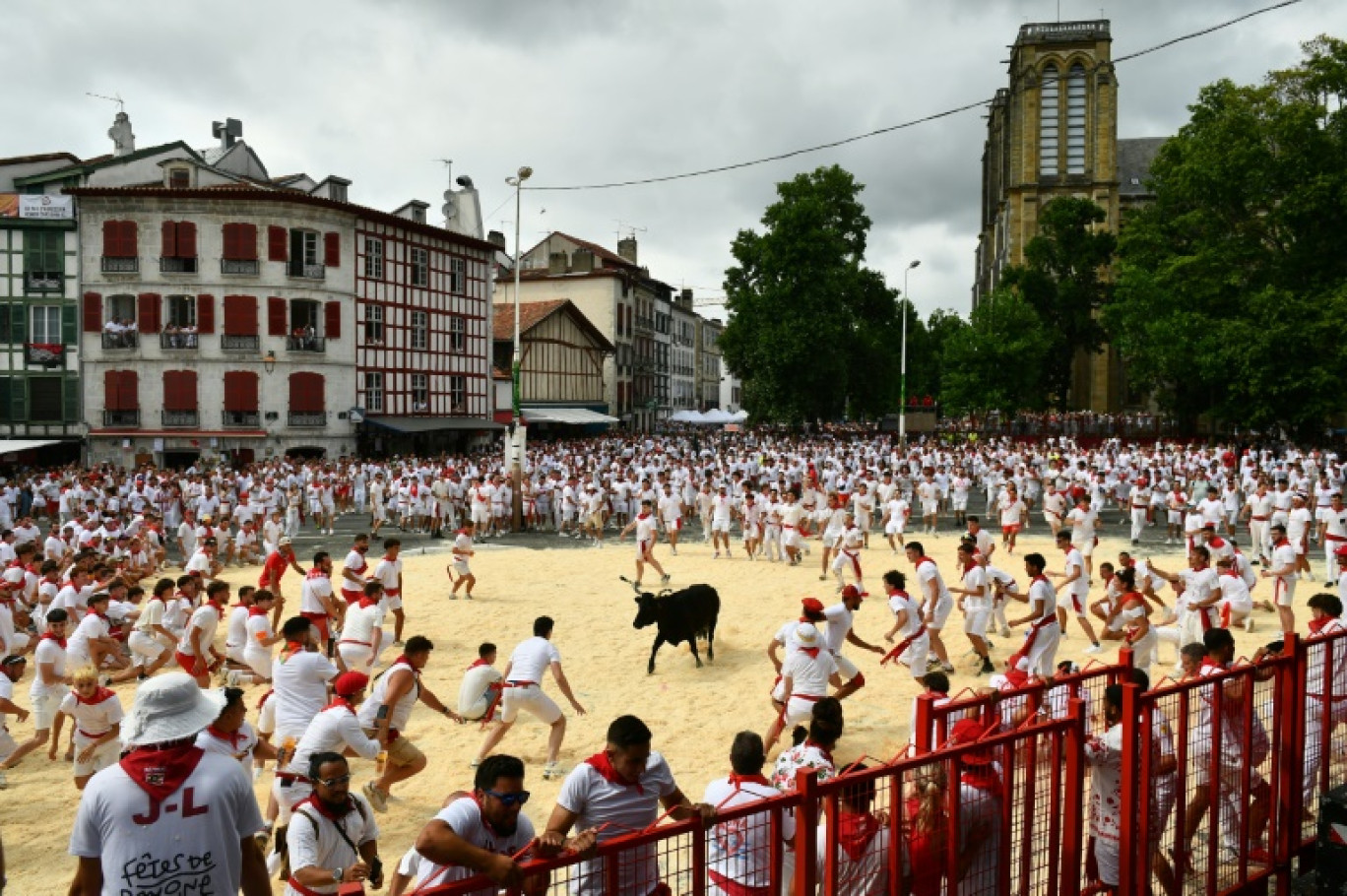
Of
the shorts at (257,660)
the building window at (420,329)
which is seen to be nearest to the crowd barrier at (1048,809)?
the shorts at (257,660)

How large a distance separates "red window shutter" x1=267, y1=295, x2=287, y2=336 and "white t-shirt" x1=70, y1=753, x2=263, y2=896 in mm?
38399

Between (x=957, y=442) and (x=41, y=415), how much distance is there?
133ft

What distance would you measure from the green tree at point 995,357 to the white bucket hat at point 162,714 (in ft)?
163

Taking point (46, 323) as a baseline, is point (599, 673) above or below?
below

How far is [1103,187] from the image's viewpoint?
6762cm

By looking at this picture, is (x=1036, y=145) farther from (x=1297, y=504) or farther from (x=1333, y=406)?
(x=1297, y=504)

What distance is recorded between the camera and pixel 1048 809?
18.3 ft

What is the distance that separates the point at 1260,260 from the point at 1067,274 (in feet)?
66.3

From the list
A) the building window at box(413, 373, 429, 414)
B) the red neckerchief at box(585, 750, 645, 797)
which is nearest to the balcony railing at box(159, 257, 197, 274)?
the building window at box(413, 373, 429, 414)

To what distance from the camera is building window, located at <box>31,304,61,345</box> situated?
38062 mm

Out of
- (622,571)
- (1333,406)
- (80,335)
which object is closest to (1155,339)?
(1333,406)

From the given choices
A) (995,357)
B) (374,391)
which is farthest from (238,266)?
(995,357)

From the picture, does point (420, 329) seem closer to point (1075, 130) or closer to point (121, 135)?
point (121, 135)

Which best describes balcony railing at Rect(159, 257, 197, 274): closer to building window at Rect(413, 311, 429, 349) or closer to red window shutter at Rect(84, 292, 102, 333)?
red window shutter at Rect(84, 292, 102, 333)
